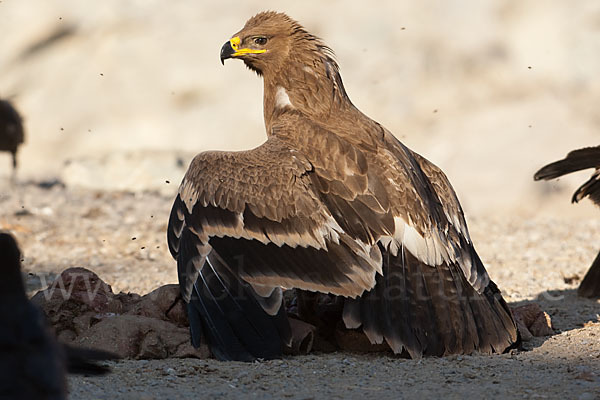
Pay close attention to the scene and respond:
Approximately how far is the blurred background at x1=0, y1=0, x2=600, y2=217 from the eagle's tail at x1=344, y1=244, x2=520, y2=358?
779 centimetres

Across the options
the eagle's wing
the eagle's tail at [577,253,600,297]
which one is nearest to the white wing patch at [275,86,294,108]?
the eagle's wing

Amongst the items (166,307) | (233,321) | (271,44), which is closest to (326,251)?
(233,321)

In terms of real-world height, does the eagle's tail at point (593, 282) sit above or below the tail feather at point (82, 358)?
above

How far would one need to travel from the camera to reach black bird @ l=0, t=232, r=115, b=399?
2.92 meters

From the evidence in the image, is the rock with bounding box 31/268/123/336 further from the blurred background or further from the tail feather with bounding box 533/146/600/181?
the blurred background

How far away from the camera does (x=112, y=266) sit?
8.00 meters

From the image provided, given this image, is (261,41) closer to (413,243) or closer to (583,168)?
(413,243)

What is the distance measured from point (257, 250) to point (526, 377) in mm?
1605

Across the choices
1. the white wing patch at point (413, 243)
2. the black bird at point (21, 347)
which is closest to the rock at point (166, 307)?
the white wing patch at point (413, 243)

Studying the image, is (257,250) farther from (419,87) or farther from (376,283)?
(419,87)

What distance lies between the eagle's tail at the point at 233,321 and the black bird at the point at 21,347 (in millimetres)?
1708

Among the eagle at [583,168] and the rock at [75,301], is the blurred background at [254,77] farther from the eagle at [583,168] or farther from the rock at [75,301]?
the rock at [75,301]

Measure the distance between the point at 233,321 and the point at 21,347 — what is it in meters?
1.99

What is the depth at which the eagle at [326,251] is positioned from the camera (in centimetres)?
489
